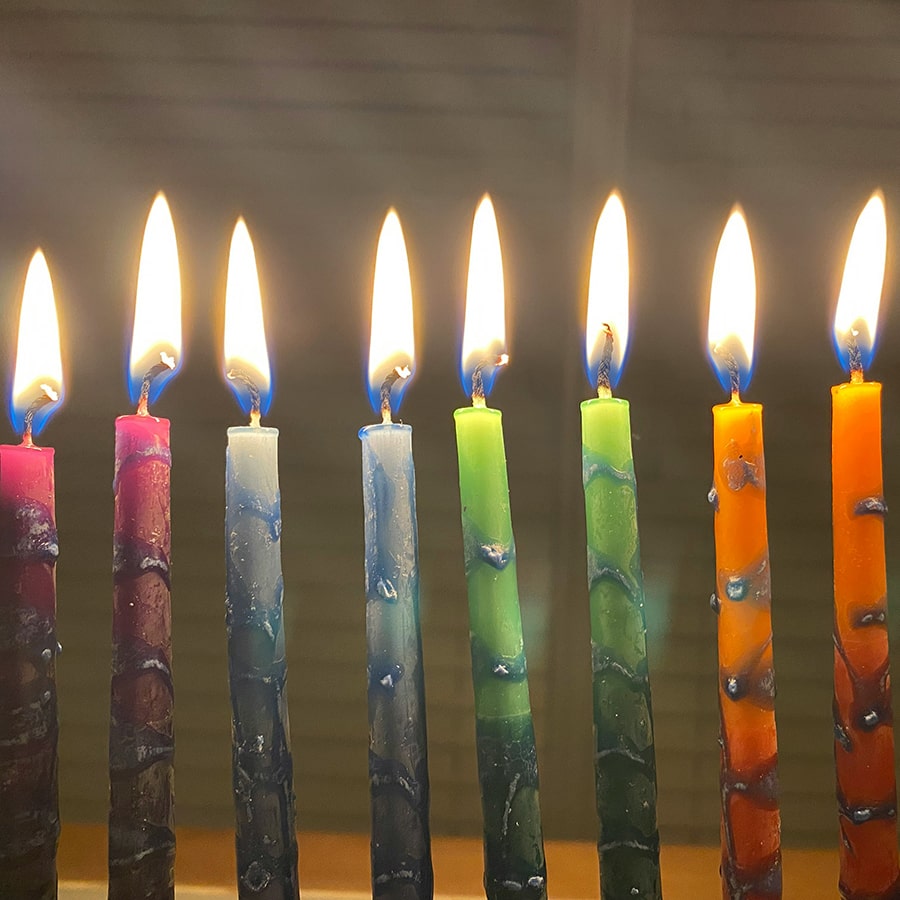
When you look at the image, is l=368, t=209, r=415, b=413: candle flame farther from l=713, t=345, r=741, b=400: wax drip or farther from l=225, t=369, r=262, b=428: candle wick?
l=713, t=345, r=741, b=400: wax drip

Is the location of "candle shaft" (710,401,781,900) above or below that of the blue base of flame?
below

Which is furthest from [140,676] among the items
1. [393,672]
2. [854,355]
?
[854,355]

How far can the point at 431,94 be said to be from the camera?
1032mm

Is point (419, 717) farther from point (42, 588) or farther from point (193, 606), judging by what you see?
point (193, 606)

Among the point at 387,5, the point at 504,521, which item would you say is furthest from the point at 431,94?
the point at 504,521

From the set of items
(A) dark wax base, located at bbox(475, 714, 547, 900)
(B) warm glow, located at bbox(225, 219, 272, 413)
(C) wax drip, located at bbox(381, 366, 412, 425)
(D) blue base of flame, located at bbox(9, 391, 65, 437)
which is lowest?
(A) dark wax base, located at bbox(475, 714, 547, 900)

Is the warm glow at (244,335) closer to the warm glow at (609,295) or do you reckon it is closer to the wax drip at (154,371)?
the wax drip at (154,371)

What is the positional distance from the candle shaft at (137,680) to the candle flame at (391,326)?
15 cm

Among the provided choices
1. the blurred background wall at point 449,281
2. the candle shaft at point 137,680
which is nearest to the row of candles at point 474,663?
the candle shaft at point 137,680

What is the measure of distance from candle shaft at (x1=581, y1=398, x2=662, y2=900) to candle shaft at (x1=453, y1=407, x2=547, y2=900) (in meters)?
0.05

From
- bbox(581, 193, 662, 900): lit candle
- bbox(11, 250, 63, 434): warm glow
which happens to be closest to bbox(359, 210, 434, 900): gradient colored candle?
bbox(581, 193, 662, 900): lit candle

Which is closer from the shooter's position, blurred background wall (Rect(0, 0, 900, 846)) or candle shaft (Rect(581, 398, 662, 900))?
candle shaft (Rect(581, 398, 662, 900))

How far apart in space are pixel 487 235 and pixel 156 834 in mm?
438

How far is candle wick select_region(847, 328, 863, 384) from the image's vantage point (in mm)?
622
